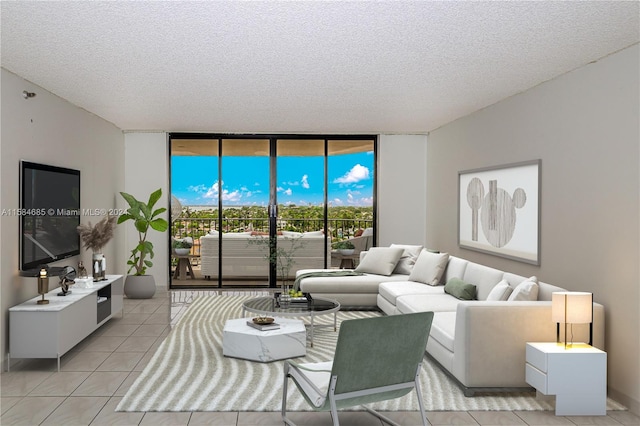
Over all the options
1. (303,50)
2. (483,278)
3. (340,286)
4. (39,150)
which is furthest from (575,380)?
(39,150)

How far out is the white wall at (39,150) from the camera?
488cm

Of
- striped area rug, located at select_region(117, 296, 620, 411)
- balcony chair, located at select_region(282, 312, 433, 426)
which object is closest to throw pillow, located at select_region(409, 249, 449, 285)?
striped area rug, located at select_region(117, 296, 620, 411)

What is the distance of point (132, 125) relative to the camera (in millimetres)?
8570

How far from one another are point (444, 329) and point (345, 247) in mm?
5052

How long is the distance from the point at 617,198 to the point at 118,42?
3.95m

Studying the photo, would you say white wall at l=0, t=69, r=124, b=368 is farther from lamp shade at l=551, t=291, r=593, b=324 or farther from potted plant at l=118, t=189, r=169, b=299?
lamp shade at l=551, t=291, r=593, b=324

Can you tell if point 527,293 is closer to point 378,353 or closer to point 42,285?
point 378,353

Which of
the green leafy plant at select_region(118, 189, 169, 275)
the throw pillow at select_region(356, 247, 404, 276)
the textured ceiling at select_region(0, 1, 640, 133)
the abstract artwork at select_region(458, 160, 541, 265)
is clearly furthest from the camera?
the green leafy plant at select_region(118, 189, 169, 275)

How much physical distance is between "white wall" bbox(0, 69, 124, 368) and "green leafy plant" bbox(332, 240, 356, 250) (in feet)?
12.2

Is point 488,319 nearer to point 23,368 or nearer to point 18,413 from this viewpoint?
point 18,413

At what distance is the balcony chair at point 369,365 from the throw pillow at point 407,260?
15.0 ft

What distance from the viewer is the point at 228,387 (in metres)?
4.32

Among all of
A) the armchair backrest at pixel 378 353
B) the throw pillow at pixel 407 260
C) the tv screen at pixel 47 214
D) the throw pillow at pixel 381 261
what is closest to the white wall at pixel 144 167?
the tv screen at pixel 47 214

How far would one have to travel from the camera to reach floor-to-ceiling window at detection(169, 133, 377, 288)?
31.1 feet
